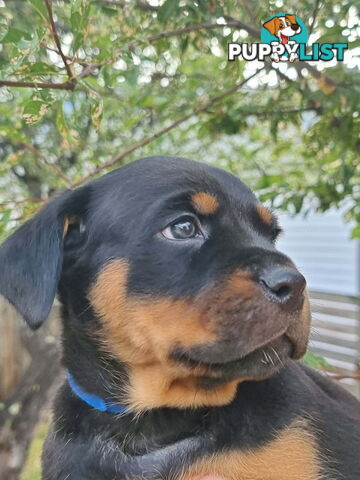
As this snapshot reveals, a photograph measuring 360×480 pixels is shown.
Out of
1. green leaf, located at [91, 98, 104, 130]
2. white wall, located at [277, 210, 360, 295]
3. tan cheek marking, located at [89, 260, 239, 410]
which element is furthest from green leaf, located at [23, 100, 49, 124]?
white wall, located at [277, 210, 360, 295]

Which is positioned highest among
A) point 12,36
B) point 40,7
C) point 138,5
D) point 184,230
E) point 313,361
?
point 138,5

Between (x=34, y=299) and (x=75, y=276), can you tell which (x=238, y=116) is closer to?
(x=75, y=276)

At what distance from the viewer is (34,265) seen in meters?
2.28

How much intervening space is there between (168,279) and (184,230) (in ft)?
0.66

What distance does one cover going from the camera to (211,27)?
2.54 m

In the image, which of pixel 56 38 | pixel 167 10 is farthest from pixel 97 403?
pixel 167 10

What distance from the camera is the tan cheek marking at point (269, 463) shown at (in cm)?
215

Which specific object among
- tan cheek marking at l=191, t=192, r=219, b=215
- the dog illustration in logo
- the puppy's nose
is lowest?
the puppy's nose

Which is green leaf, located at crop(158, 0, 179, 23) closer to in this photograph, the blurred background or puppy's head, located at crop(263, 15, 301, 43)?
the blurred background

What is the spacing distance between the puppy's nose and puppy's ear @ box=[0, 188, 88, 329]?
2.63 feet

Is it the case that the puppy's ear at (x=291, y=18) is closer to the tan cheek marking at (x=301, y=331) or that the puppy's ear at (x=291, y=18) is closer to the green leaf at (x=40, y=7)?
the green leaf at (x=40, y=7)

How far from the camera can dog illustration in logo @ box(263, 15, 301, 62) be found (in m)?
2.65

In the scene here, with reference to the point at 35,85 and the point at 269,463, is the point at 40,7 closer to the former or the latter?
the point at 35,85

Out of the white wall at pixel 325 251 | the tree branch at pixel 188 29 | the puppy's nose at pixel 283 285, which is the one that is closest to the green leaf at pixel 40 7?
the tree branch at pixel 188 29
